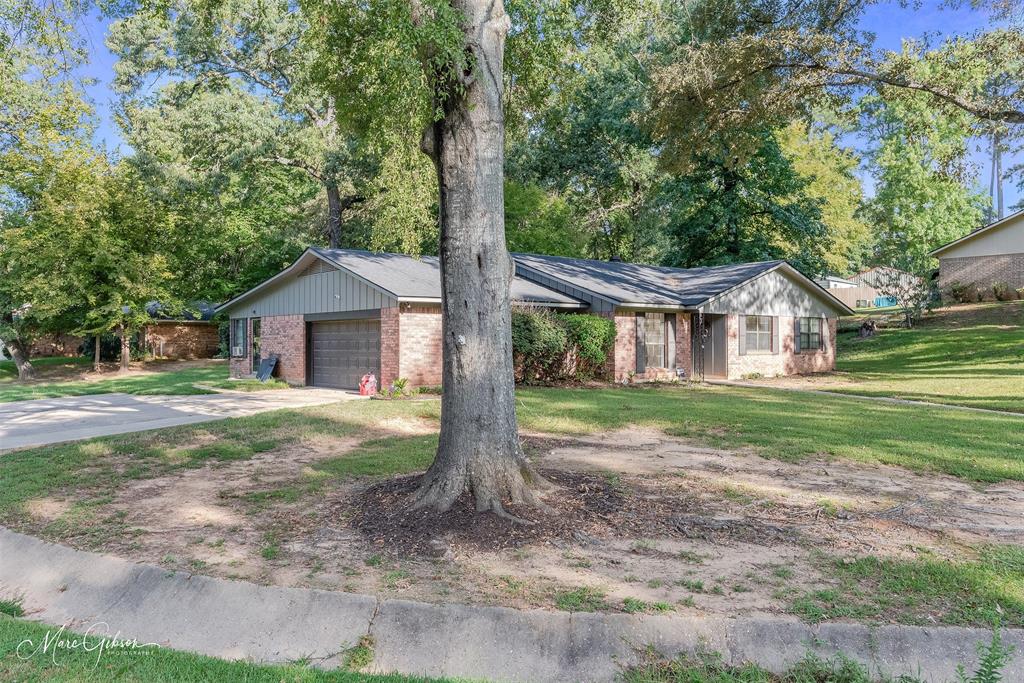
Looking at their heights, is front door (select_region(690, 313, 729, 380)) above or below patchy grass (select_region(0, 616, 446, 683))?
above

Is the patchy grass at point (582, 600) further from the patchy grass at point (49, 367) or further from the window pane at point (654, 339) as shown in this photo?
the patchy grass at point (49, 367)

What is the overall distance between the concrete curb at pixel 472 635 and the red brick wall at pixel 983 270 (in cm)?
3273

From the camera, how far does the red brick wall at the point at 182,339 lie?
3250cm

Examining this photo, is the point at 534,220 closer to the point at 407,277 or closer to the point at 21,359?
the point at 407,277

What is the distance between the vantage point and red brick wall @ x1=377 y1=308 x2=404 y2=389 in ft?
51.5

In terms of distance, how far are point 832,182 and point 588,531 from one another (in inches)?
1448

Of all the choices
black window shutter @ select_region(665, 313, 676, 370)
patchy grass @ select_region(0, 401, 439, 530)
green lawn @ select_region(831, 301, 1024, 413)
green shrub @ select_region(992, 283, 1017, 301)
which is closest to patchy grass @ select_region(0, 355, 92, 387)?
patchy grass @ select_region(0, 401, 439, 530)

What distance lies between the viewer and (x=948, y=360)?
869 inches

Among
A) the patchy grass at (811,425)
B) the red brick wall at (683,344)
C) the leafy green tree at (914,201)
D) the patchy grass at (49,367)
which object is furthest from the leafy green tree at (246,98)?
the leafy green tree at (914,201)

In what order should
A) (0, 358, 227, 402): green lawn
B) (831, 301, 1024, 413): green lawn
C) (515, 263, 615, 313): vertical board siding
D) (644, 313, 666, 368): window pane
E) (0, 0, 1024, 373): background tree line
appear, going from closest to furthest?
(0, 0, 1024, 373): background tree line → (831, 301, 1024, 413): green lawn → (0, 358, 227, 402): green lawn → (515, 263, 615, 313): vertical board siding → (644, 313, 666, 368): window pane

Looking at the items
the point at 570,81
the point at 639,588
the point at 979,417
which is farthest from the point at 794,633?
the point at 979,417

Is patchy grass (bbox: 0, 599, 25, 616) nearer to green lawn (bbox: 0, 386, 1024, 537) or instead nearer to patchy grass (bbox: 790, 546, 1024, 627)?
green lawn (bbox: 0, 386, 1024, 537)

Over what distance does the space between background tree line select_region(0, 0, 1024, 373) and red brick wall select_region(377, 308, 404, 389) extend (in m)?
3.46

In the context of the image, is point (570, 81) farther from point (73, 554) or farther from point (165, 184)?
point (165, 184)
